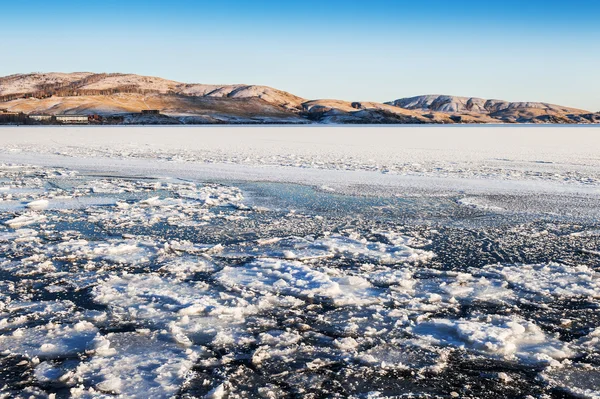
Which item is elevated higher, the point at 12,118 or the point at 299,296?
the point at 12,118

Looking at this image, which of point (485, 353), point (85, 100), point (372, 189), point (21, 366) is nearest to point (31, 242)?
point (21, 366)

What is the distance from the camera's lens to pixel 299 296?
379 centimetres

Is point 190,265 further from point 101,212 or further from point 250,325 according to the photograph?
point 101,212

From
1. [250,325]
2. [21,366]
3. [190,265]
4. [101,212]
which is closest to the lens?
[21,366]

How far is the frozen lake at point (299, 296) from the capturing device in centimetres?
263

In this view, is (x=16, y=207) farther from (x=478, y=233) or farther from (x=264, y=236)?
(x=478, y=233)

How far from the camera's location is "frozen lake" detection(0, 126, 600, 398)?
2.63 meters

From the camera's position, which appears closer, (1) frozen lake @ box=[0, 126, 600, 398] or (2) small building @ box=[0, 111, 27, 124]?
(1) frozen lake @ box=[0, 126, 600, 398]

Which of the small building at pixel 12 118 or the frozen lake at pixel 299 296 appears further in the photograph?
the small building at pixel 12 118

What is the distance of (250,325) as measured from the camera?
3.26 m

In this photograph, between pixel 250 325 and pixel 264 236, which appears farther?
pixel 264 236

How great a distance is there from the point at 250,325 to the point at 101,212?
13.8 feet

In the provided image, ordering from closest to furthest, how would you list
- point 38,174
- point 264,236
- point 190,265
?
point 190,265 < point 264,236 < point 38,174

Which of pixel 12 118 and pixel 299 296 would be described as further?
pixel 12 118
